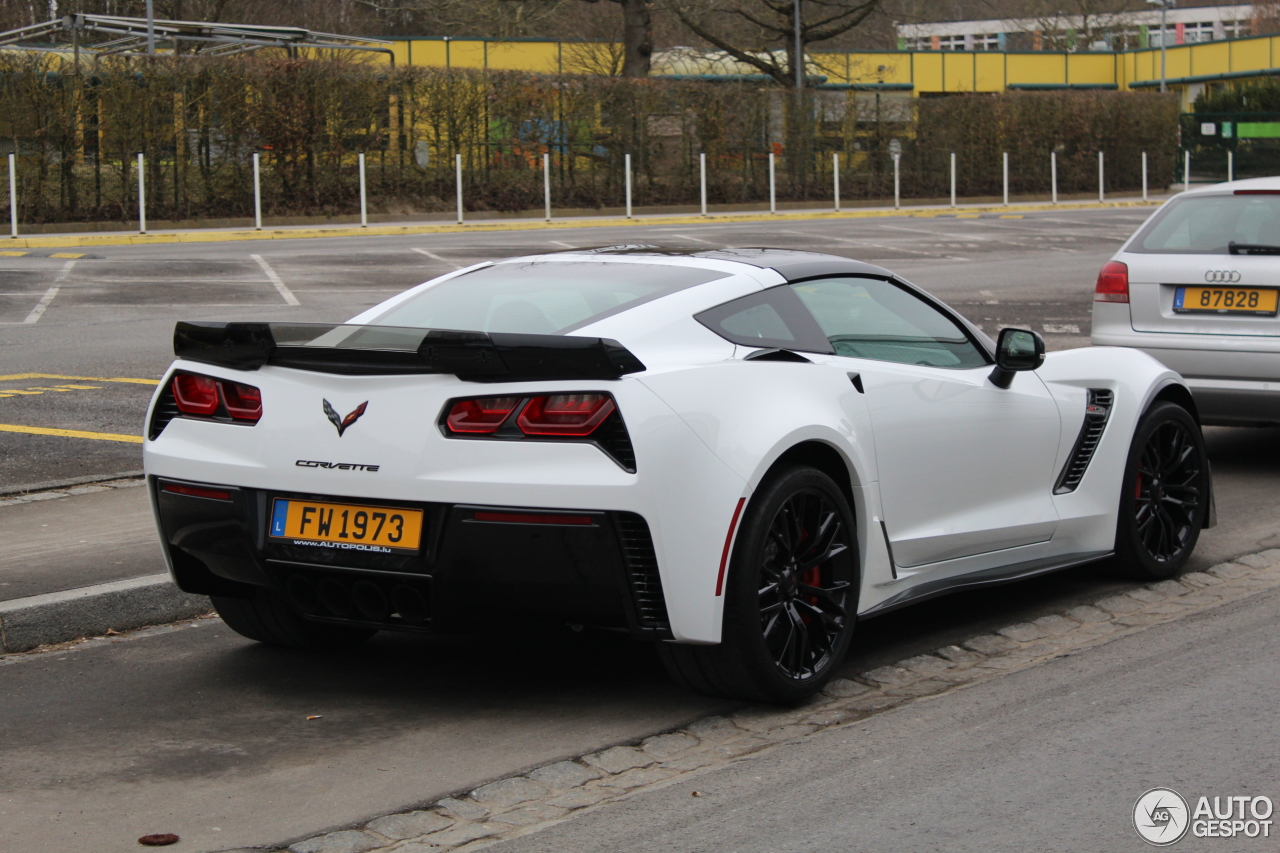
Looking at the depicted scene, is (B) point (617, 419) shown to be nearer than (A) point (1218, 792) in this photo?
No

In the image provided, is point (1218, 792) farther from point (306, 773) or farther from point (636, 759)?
point (306, 773)

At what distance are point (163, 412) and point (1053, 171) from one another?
133 ft

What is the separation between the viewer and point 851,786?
13.1 feet

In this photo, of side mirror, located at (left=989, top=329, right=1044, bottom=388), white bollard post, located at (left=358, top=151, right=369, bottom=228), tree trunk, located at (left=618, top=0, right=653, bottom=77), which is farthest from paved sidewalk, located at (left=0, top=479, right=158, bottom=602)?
tree trunk, located at (left=618, top=0, right=653, bottom=77)

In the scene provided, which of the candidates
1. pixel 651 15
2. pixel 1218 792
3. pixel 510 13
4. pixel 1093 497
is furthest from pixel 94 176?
pixel 1218 792

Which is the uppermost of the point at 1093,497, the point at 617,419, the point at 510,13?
the point at 510,13

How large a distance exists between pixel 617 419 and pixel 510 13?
4147 centimetres

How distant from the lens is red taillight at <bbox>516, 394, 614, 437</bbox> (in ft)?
13.8

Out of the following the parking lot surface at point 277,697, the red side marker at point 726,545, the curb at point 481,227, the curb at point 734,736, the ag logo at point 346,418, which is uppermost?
the curb at point 481,227

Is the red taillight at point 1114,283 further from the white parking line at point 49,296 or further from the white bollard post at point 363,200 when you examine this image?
the white bollard post at point 363,200

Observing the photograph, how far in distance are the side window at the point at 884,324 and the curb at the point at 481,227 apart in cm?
2376

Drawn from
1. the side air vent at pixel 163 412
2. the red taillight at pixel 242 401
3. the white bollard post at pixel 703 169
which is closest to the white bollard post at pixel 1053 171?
the white bollard post at pixel 703 169

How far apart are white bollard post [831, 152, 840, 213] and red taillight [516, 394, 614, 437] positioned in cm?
3432

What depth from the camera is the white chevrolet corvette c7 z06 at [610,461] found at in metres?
4.22
